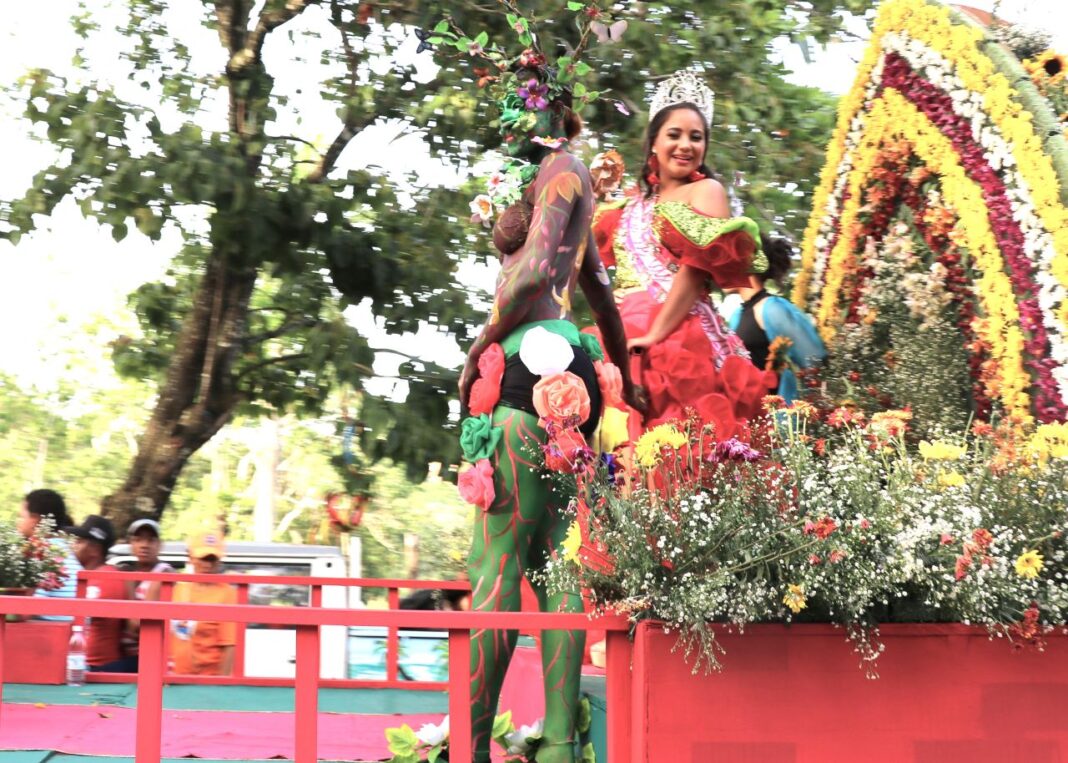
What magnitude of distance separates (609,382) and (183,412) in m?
6.01

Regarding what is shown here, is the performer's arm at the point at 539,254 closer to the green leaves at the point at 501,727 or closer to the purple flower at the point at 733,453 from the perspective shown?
the purple flower at the point at 733,453

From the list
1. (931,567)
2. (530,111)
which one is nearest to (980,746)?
(931,567)

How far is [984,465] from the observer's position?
11.6ft

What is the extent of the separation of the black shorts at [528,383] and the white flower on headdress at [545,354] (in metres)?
0.03

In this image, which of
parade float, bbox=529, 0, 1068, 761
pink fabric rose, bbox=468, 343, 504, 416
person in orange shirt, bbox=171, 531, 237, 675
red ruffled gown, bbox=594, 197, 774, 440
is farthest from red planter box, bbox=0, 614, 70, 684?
parade float, bbox=529, 0, 1068, 761

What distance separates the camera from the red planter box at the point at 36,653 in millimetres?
5883

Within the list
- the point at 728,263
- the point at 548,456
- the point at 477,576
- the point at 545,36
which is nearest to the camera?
the point at 548,456

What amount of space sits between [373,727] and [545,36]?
450 centimetres

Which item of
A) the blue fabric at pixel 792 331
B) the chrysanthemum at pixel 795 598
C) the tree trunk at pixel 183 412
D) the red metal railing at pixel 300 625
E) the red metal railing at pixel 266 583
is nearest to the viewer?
the red metal railing at pixel 300 625

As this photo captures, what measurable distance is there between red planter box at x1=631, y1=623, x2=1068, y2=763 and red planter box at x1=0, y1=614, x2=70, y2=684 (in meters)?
3.73

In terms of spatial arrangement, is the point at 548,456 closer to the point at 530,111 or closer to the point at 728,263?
the point at 530,111

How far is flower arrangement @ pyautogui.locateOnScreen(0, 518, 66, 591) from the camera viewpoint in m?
5.85

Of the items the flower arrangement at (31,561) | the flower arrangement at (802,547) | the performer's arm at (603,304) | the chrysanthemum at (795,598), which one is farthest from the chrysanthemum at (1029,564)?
the flower arrangement at (31,561)

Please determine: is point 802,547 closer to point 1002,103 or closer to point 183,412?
point 1002,103
